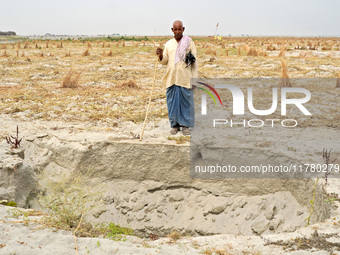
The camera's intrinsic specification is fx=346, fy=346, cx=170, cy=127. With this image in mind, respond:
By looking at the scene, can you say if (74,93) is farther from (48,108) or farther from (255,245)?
(255,245)

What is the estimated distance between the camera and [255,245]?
328 centimetres

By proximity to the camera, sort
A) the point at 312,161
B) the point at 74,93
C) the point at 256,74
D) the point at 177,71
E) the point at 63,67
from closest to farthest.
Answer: the point at 312,161
the point at 177,71
the point at 74,93
the point at 256,74
the point at 63,67

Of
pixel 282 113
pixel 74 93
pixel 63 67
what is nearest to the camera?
pixel 282 113

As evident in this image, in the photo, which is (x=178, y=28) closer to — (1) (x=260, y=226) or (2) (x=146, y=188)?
(2) (x=146, y=188)

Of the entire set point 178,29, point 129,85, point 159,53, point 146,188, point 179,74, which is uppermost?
point 178,29

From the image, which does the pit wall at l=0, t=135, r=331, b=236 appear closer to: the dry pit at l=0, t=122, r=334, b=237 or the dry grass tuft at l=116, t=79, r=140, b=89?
the dry pit at l=0, t=122, r=334, b=237

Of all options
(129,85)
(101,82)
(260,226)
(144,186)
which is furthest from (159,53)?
(101,82)

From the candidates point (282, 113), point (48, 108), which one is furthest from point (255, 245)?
point (48, 108)

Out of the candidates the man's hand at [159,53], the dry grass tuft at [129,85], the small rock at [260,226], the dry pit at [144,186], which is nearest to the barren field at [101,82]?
the dry grass tuft at [129,85]

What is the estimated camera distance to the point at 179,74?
5188 millimetres

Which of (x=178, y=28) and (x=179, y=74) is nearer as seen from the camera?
(x=178, y=28)

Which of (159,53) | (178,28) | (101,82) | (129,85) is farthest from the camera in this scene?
(101,82)

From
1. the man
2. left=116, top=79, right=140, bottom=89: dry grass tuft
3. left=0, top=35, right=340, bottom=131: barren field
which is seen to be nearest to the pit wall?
the man

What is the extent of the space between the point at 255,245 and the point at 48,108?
5049 mm
